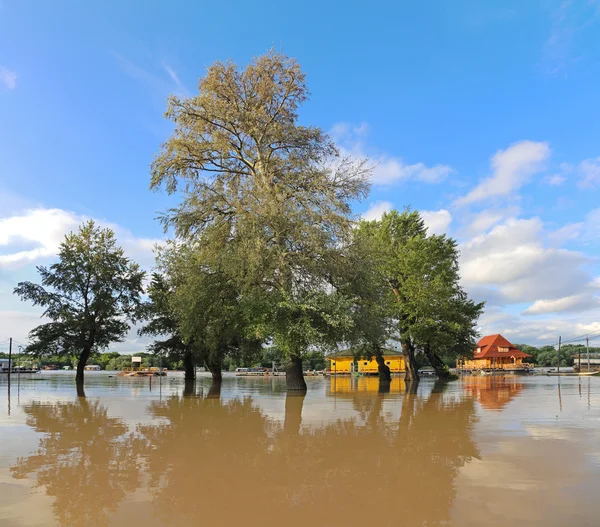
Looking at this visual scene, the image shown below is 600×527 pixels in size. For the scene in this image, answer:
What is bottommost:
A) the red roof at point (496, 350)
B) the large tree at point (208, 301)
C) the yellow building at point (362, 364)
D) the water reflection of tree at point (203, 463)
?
the yellow building at point (362, 364)

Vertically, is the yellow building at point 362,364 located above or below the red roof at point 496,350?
below

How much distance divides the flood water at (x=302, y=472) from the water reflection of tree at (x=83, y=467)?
1.0 inches

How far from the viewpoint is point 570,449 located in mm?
9344

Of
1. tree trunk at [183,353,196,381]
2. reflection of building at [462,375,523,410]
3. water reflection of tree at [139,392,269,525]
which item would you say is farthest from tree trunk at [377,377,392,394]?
tree trunk at [183,353,196,381]

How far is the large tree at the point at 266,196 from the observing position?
23969 millimetres

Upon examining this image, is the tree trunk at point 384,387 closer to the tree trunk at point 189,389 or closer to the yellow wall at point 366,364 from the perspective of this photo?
the tree trunk at point 189,389

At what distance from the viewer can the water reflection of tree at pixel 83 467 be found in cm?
586

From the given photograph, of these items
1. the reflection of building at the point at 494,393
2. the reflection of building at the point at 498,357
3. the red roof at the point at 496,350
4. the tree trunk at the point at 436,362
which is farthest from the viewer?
the red roof at the point at 496,350

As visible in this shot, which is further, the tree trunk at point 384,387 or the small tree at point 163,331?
the small tree at point 163,331

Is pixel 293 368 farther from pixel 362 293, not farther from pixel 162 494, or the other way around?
pixel 162 494

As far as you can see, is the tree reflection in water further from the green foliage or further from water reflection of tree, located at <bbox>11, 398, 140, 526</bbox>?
the green foliage

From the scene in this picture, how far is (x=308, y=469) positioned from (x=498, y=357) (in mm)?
98909

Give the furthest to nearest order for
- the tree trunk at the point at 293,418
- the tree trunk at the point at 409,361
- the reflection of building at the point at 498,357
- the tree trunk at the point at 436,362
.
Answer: the reflection of building at the point at 498,357
the tree trunk at the point at 436,362
the tree trunk at the point at 409,361
the tree trunk at the point at 293,418

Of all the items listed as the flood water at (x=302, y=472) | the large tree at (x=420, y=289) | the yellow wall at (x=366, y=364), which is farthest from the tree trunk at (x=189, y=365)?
the yellow wall at (x=366, y=364)
